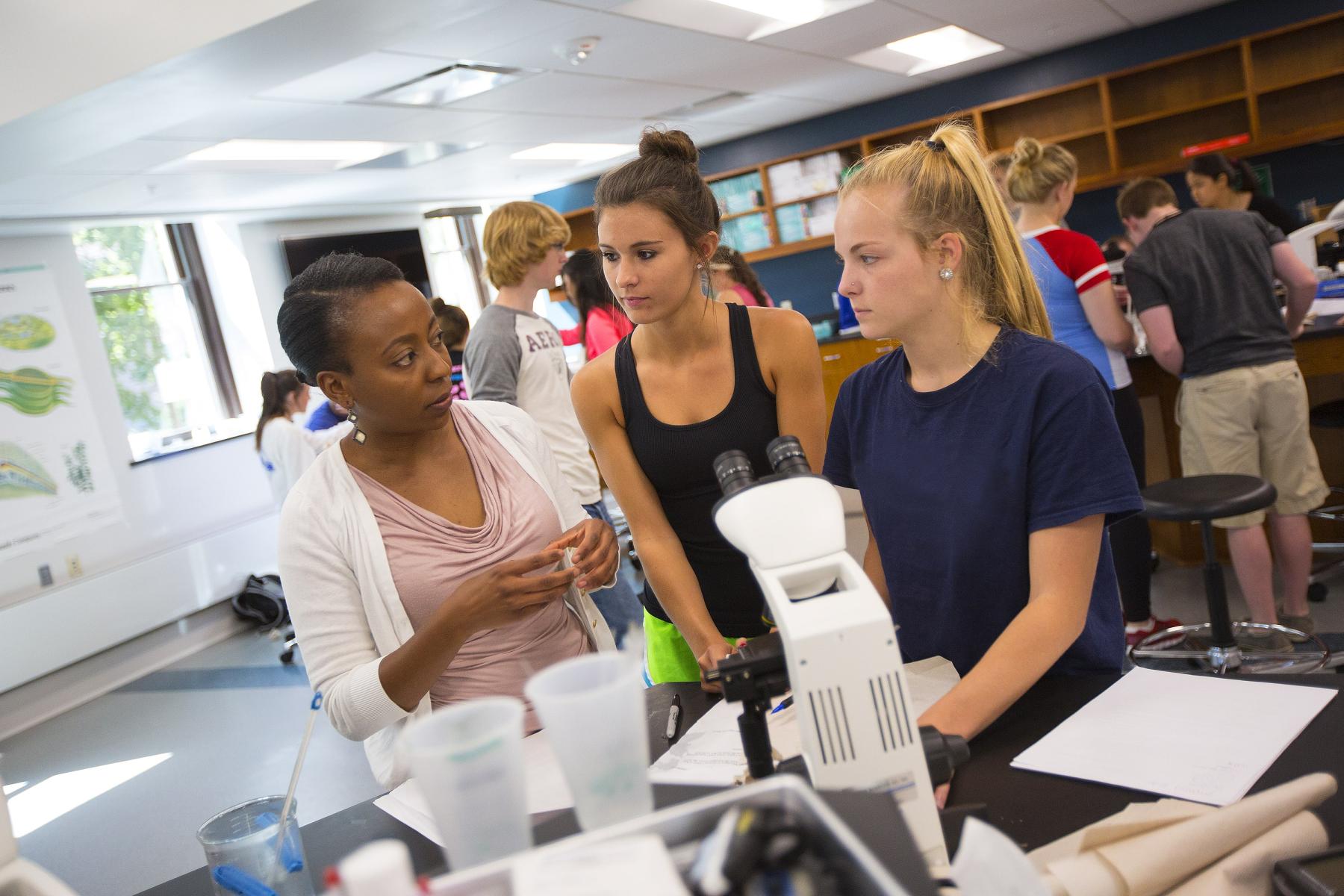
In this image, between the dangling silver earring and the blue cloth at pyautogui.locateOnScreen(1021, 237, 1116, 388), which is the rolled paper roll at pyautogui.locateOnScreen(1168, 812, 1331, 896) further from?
the blue cloth at pyautogui.locateOnScreen(1021, 237, 1116, 388)

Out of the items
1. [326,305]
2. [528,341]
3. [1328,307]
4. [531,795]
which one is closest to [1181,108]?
[1328,307]

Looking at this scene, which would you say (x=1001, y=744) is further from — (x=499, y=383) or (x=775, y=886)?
(x=499, y=383)

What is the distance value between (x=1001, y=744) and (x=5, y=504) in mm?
6022

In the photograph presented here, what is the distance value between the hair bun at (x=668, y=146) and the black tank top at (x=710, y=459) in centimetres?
28

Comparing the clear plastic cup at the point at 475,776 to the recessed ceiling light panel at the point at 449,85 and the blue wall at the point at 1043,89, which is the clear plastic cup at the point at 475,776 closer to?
the recessed ceiling light panel at the point at 449,85

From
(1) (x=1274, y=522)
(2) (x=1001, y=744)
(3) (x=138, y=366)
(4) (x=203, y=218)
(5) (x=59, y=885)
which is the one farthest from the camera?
(4) (x=203, y=218)

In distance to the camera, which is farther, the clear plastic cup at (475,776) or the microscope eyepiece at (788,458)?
the microscope eyepiece at (788,458)

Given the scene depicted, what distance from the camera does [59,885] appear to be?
2.72 feet

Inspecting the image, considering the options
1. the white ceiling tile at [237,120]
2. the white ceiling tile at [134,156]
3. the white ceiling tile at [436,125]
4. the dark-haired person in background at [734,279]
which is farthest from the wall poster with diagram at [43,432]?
the dark-haired person in background at [734,279]

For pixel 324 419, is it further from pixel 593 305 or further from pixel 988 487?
pixel 988 487

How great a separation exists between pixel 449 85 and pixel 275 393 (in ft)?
5.96

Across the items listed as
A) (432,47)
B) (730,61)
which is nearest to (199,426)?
(432,47)

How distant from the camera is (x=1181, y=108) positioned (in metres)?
7.00

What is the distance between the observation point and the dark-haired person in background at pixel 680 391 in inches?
64.8
